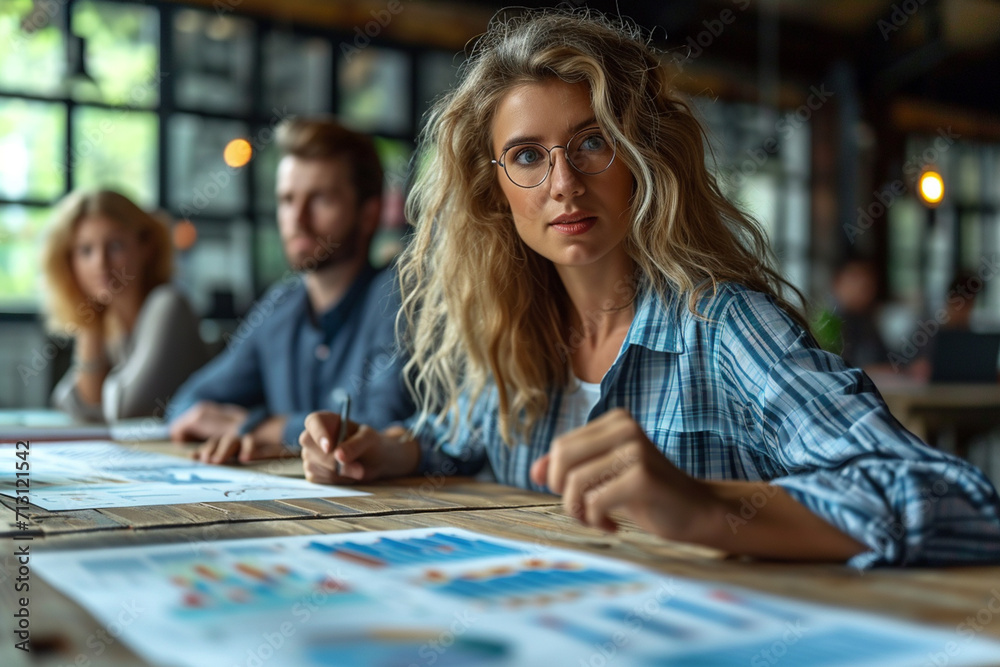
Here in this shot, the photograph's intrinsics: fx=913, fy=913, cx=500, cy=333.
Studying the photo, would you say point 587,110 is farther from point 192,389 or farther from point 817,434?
point 192,389

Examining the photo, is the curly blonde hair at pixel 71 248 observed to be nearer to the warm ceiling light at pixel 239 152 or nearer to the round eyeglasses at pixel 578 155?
the warm ceiling light at pixel 239 152

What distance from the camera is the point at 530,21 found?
1557mm

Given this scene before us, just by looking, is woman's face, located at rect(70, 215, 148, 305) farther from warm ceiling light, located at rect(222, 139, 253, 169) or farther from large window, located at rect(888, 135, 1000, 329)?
large window, located at rect(888, 135, 1000, 329)

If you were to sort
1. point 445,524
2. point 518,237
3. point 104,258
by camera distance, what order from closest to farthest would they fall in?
1. point 445,524
2. point 518,237
3. point 104,258

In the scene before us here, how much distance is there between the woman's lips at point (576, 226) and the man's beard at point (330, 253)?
1.29m

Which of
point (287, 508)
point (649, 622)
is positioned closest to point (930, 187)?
point (287, 508)

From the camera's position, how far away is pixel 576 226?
1.37 m

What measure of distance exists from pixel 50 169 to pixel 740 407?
5.66 m

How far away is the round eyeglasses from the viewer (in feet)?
4.47

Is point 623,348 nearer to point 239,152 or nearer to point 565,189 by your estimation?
point 565,189

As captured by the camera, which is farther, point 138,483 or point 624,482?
point 138,483

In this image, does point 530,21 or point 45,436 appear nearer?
point 530,21

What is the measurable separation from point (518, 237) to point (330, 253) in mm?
1044

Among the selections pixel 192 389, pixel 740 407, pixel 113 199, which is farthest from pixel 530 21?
pixel 113 199
